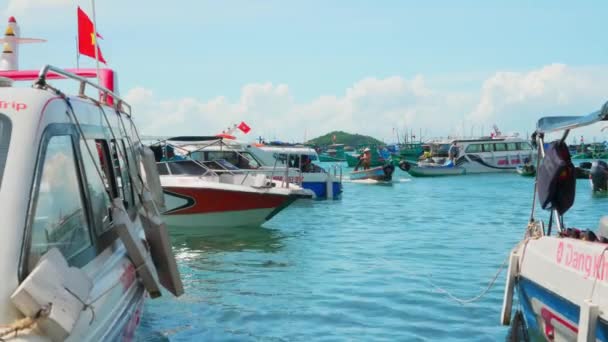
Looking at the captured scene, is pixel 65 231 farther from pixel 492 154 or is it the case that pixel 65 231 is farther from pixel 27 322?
pixel 492 154

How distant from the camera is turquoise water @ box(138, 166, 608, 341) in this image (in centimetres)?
871

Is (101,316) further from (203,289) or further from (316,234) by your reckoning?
(316,234)

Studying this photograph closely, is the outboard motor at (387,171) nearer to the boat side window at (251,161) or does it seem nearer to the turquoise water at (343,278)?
the boat side window at (251,161)

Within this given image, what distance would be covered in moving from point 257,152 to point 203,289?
1874 cm

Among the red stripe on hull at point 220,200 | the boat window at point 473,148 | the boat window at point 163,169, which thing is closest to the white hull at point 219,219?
the red stripe on hull at point 220,200

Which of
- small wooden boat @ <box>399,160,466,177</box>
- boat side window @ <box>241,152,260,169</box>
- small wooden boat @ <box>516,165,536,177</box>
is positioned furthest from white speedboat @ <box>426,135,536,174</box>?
boat side window @ <box>241,152,260,169</box>

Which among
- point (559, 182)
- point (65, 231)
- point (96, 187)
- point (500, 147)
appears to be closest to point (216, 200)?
point (559, 182)

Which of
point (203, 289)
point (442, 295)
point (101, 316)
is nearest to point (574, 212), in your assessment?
point (442, 295)

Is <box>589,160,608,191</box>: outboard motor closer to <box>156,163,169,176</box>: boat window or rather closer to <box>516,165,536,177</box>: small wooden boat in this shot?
<box>516,165,536,177</box>: small wooden boat

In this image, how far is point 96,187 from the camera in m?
5.13

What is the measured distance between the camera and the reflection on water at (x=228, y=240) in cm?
1574

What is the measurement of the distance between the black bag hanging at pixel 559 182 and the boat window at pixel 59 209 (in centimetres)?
429

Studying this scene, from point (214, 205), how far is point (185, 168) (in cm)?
156

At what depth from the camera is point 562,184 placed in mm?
6934
